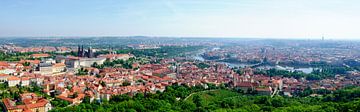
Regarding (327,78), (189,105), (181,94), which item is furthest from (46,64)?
(327,78)

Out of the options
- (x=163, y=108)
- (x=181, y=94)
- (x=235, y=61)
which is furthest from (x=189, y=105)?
(x=235, y=61)

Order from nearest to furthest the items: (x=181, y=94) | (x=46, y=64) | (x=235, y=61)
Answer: (x=181, y=94)
(x=46, y=64)
(x=235, y=61)

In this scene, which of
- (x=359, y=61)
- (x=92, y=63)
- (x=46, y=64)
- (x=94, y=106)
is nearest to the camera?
(x=94, y=106)

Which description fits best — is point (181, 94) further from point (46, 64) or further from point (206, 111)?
point (46, 64)

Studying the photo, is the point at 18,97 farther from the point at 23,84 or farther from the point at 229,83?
the point at 229,83

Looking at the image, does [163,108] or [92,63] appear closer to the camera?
[163,108]

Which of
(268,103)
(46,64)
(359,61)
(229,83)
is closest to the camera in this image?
(268,103)

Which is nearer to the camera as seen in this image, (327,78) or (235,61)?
(327,78)

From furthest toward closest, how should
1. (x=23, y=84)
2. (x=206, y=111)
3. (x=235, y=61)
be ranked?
1. (x=235, y=61)
2. (x=23, y=84)
3. (x=206, y=111)

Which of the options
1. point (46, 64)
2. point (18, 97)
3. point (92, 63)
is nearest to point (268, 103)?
point (18, 97)
